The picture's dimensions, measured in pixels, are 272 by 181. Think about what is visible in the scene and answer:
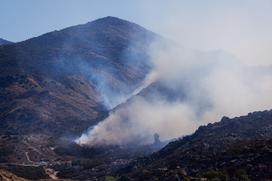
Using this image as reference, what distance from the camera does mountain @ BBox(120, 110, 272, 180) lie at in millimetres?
106000

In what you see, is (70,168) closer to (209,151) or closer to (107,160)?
(107,160)

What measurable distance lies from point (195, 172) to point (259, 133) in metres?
34.4

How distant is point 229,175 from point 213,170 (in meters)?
7.28

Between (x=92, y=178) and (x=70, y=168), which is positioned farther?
(x=70, y=168)

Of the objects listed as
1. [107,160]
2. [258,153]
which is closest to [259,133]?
[258,153]

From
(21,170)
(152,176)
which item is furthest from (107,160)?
(152,176)

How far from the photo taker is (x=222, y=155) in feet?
405

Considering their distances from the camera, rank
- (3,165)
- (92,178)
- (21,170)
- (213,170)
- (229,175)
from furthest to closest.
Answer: (3,165) < (21,170) < (92,178) < (213,170) < (229,175)

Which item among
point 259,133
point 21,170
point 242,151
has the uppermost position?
point 21,170

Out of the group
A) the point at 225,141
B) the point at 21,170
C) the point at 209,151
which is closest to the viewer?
the point at 209,151

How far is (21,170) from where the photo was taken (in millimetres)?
179000

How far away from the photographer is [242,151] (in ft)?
395

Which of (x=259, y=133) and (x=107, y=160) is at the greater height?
(x=107, y=160)

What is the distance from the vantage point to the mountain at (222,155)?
4173 inches
